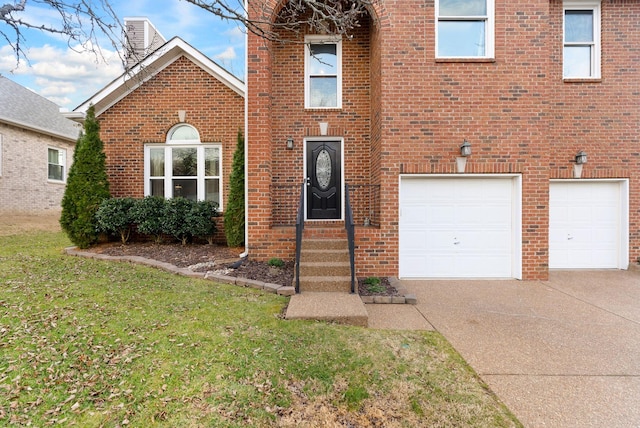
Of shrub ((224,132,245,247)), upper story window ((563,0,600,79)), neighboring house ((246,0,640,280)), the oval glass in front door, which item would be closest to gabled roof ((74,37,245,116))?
neighboring house ((246,0,640,280))

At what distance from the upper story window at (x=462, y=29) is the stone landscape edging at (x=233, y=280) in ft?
15.6

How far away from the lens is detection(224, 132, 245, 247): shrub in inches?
294

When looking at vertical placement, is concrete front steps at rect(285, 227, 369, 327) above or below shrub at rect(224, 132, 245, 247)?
below

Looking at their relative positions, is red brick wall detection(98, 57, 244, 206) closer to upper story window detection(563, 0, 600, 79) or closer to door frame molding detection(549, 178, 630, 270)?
upper story window detection(563, 0, 600, 79)

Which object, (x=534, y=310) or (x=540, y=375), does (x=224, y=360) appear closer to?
(x=540, y=375)

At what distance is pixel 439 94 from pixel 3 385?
Result: 7173 mm

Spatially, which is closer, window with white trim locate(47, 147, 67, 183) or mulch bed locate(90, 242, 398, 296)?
mulch bed locate(90, 242, 398, 296)

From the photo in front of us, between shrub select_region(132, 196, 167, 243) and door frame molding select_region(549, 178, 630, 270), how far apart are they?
9.01 meters

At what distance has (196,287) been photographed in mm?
5094

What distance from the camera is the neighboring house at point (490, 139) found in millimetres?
6184

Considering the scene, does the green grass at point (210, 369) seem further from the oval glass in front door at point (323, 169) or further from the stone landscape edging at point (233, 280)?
the oval glass in front door at point (323, 169)

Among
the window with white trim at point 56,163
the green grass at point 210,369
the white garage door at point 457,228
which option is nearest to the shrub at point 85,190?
the green grass at point 210,369

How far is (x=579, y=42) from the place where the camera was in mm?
6973

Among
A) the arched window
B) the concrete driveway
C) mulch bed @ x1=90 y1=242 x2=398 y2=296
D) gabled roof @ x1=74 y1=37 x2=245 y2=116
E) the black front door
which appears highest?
gabled roof @ x1=74 y1=37 x2=245 y2=116
